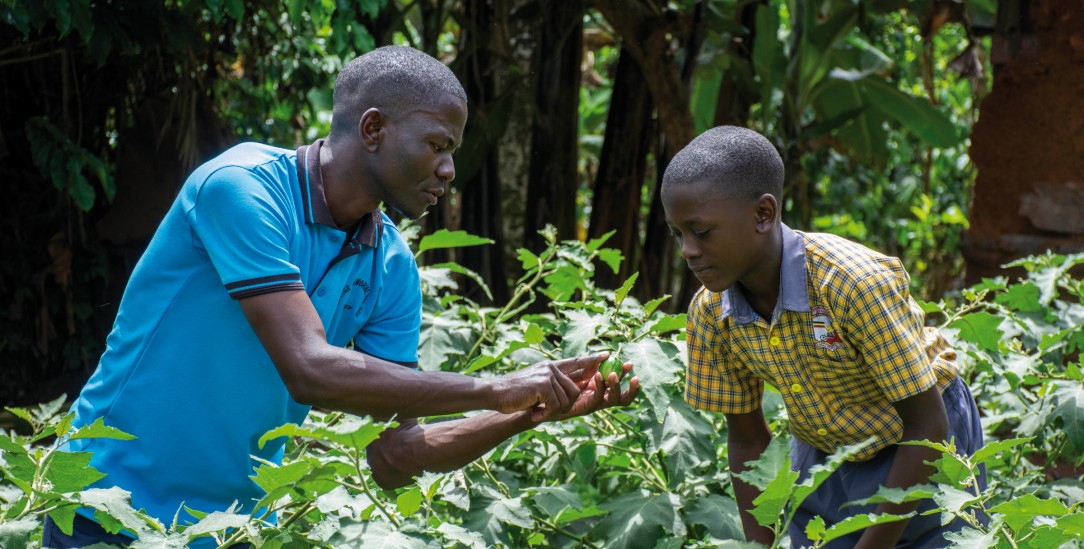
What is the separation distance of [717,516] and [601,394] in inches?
20.1

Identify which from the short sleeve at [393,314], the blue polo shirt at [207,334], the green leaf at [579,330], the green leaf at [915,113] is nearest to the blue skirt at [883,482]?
the green leaf at [579,330]

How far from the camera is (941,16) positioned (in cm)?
569

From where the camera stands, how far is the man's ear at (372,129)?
2.23 metres

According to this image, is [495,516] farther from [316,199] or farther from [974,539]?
[974,539]

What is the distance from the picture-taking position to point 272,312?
6.57 feet

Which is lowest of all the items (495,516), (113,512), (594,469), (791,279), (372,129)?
(594,469)

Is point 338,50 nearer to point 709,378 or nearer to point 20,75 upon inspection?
point 20,75

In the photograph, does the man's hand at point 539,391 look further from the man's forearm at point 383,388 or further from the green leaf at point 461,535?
the green leaf at point 461,535

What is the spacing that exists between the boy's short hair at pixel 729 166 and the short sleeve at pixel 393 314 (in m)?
0.60

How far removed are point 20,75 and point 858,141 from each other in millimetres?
4832

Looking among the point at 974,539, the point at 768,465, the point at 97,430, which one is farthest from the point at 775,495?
the point at 97,430

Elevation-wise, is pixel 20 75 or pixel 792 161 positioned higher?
pixel 20 75

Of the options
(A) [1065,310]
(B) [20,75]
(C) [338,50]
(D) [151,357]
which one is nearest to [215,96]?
(B) [20,75]

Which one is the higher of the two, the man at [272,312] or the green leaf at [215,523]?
the man at [272,312]
